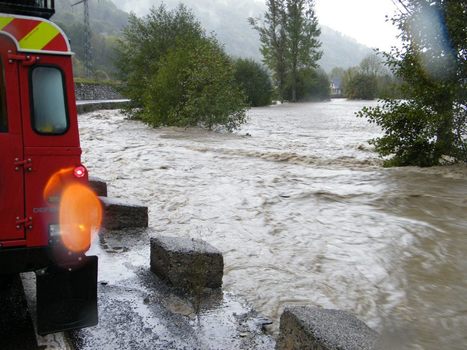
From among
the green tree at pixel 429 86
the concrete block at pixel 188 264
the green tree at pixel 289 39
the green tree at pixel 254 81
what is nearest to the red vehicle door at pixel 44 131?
the concrete block at pixel 188 264

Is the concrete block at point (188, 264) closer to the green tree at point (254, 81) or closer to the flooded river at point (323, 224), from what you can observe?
the flooded river at point (323, 224)

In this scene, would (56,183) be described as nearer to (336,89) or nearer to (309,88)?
(309,88)

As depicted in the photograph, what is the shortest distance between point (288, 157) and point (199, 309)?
11776mm

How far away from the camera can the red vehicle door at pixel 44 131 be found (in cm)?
388

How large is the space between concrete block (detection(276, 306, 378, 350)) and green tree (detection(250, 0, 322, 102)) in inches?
2716

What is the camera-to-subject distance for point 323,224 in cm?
851

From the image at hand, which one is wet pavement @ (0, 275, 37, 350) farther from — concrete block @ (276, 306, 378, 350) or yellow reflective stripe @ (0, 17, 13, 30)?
yellow reflective stripe @ (0, 17, 13, 30)

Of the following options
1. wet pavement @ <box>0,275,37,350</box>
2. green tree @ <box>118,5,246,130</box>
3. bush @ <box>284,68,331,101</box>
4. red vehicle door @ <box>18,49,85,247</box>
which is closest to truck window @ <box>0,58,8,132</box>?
red vehicle door @ <box>18,49,85,247</box>

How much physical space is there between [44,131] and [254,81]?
5446cm

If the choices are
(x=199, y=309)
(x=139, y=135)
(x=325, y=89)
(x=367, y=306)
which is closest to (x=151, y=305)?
(x=199, y=309)

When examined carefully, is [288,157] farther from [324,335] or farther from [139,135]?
[324,335]

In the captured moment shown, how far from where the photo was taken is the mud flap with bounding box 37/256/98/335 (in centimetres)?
384

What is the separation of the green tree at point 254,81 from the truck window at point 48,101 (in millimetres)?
51678

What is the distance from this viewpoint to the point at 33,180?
389 centimetres
